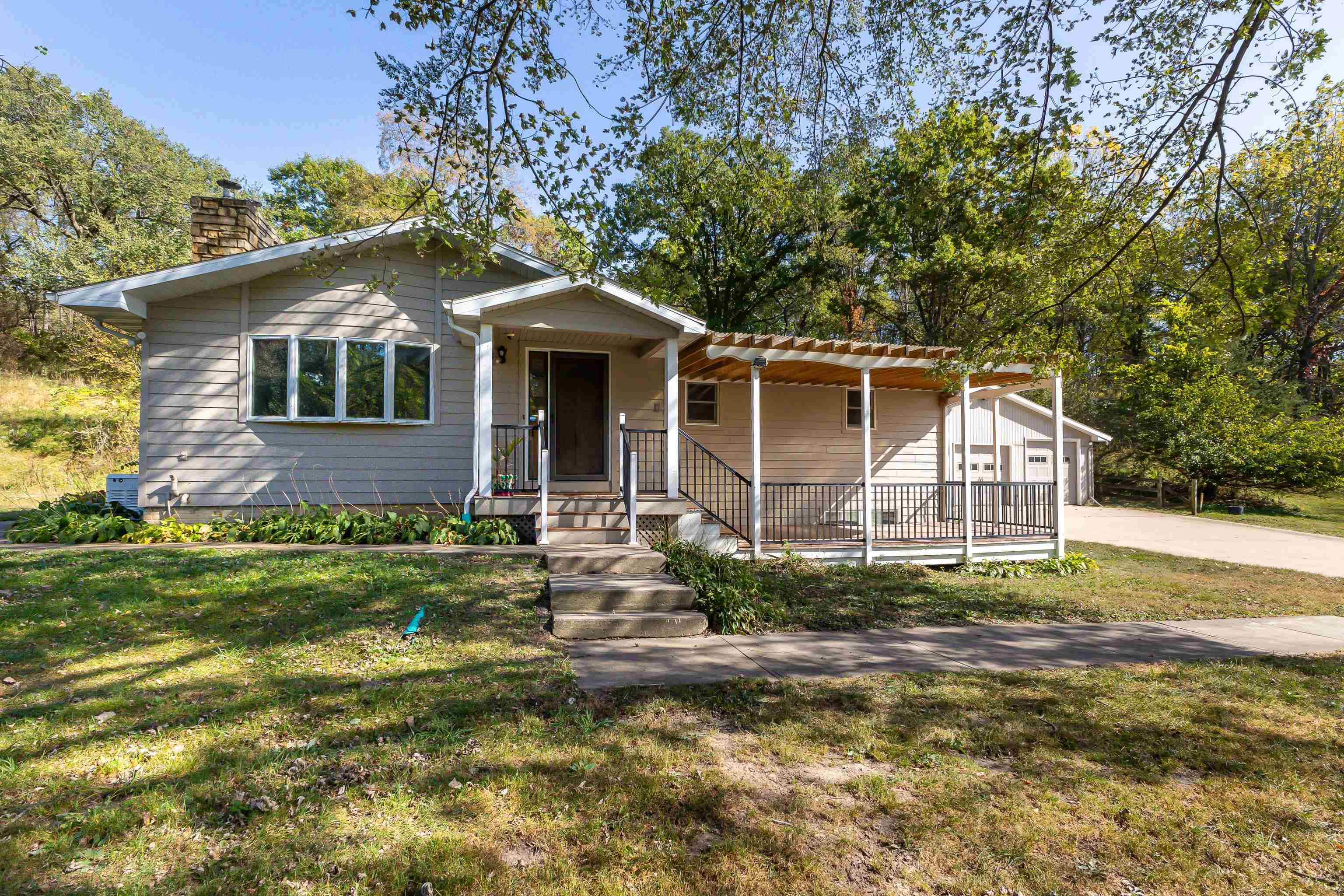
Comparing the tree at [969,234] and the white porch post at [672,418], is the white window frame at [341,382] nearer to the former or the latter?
the white porch post at [672,418]

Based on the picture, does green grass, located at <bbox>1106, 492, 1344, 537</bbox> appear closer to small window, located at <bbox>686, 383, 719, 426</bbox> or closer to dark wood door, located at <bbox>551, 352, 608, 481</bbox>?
small window, located at <bbox>686, 383, 719, 426</bbox>

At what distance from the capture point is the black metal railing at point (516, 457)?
872 cm

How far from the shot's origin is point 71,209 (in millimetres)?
20344

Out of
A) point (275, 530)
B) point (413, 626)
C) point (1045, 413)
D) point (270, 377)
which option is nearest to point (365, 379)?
point (270, 377)

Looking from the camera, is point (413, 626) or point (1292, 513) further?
point (1292, 513)

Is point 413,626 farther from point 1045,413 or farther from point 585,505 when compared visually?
point 1045,413

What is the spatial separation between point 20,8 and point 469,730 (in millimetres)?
6656

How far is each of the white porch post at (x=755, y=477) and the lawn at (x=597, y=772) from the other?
14.8 ft

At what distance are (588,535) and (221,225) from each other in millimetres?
7113

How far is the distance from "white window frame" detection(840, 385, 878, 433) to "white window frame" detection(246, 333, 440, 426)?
7.33 meters

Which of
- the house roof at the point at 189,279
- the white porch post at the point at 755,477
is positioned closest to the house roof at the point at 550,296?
the house roof at the point at 189,279

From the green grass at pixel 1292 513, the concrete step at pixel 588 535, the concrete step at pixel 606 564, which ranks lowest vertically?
the green grass at pixel 1292 513

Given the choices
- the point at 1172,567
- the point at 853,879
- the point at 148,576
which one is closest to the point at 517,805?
the point at 853,879

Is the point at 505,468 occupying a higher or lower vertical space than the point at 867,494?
higher
